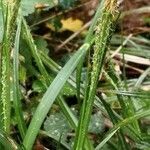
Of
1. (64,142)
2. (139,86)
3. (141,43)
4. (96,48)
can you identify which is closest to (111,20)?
(96,48)

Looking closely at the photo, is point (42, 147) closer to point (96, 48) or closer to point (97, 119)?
point (97, 119)

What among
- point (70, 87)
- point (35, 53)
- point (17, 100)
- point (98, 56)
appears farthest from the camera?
point (70, 87)

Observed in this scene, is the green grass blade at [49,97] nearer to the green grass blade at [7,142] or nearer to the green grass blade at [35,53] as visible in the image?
the green grass blade at [7,142]

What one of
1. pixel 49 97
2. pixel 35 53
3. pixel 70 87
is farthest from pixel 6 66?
pixel 70 87

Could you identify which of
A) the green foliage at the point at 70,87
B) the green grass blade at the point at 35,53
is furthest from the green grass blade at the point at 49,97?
the green grass blade at the point at 35,53

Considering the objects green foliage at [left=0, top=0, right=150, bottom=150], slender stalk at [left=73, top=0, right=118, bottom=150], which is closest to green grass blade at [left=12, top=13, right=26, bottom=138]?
green foliage at [left=0, top=0, right=150, bottom=150]

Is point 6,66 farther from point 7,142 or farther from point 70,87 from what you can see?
point 70,87

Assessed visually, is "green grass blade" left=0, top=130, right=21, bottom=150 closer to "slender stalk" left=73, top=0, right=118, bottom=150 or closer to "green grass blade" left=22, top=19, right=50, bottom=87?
"slender stalk" left=73, top=0, right=118, bottom=150
